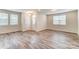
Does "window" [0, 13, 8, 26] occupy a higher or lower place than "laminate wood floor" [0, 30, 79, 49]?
higher

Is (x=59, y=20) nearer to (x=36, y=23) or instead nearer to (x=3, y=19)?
(x=36, y=23)

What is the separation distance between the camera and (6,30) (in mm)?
1793

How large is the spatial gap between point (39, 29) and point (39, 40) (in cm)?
23

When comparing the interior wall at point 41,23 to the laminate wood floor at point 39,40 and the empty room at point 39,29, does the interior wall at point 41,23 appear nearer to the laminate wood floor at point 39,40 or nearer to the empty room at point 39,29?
the empty room at point 39,29

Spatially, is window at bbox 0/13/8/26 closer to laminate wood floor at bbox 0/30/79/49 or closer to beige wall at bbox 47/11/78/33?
laminate wood floor at bbox 0/30/79/49

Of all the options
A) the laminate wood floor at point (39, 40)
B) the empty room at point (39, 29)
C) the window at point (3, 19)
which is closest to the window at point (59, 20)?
the empty room at point (39, 29)

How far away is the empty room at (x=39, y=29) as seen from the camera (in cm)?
178

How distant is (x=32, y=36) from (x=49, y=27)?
0.39 meters

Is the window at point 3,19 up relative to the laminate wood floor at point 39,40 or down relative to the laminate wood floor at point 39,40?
up

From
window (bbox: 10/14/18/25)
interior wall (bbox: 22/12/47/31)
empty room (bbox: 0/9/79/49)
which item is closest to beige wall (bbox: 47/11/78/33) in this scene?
empty room (bbox: 0/9/79/49)

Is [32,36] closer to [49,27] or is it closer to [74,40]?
[49,27]

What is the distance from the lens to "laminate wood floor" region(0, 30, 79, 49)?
1.77 meters
